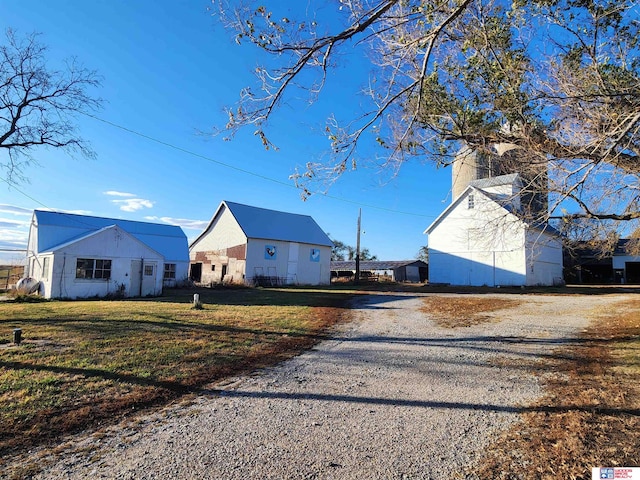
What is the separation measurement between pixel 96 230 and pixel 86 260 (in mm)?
2411

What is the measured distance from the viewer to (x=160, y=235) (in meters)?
30.8

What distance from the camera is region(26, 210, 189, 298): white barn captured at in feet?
62.4

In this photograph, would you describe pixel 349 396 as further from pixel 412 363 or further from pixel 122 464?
pixel 122 464

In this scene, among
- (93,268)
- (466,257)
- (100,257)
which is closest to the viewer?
(93,268)

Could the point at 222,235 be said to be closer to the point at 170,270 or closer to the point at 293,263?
the point at 170,270

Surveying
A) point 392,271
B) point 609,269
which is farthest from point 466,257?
point 609,269

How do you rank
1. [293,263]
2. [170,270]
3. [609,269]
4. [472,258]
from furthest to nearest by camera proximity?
1. [609,269]
2. [293,263]
3. [472,258]
4. [170,270]

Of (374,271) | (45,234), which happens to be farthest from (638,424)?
(374,271)

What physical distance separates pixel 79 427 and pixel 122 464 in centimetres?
113

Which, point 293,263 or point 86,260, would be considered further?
point 293,263

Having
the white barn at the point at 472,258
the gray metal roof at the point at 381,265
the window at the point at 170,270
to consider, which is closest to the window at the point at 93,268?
the window at the point at 170,270

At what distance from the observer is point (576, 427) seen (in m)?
3.93

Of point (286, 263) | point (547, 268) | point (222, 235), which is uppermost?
point (222, 235)

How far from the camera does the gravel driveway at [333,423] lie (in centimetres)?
325
